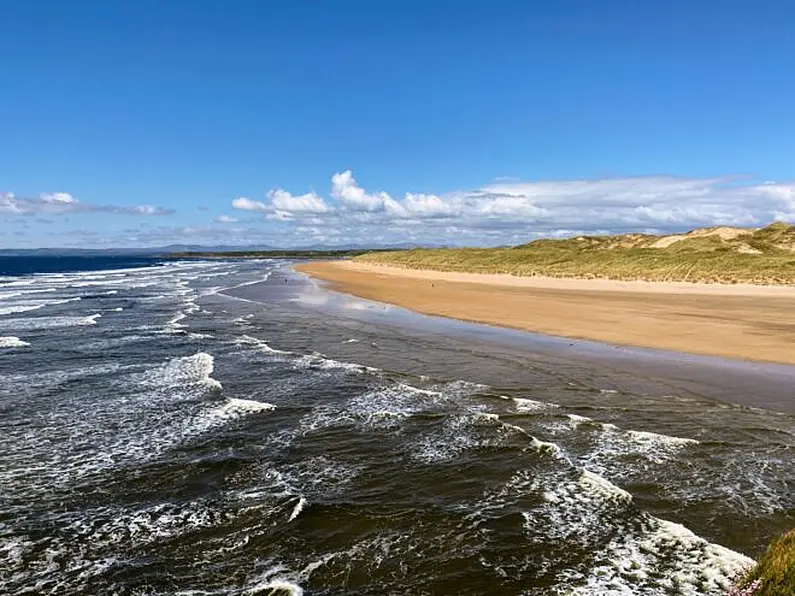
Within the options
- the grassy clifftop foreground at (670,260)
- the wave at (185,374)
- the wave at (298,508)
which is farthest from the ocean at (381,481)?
the grassy clifftop foreground at (670,260)

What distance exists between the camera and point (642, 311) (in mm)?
33375

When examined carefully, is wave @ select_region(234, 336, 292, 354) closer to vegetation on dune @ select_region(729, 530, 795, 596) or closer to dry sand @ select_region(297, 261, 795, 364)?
dry sand @ select_region(297, 261, 795, 364)

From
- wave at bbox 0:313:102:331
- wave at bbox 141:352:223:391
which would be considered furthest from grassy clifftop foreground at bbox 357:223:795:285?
wave at bbox 0:313:102:331

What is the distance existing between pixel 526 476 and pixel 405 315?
26248 mm

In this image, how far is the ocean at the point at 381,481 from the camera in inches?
286

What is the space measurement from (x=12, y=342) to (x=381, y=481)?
23.4 m

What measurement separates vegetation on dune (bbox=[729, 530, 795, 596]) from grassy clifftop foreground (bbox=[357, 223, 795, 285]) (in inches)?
1822

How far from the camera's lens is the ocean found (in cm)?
725

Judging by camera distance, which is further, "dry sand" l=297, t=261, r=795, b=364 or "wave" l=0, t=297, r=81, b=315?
"wave" l=0, t=297, r=81, b=315

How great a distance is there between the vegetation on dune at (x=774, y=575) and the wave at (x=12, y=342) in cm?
2755

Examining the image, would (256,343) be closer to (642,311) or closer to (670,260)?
(642,311)

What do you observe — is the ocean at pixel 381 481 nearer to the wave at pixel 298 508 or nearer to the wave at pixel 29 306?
the wave at pixel 298 508

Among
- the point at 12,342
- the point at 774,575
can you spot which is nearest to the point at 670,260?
the point at 12,342

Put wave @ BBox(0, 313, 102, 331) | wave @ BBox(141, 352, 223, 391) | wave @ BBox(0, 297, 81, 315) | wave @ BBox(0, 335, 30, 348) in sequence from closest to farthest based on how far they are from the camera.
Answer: wave @ BBox(141, 352, 223, 391) → wave @ BBox(0, 335, 30, 348) → wave @ BBox(0, 313, 102, 331) → wave @ BBox(0, 297, 81, 315)
